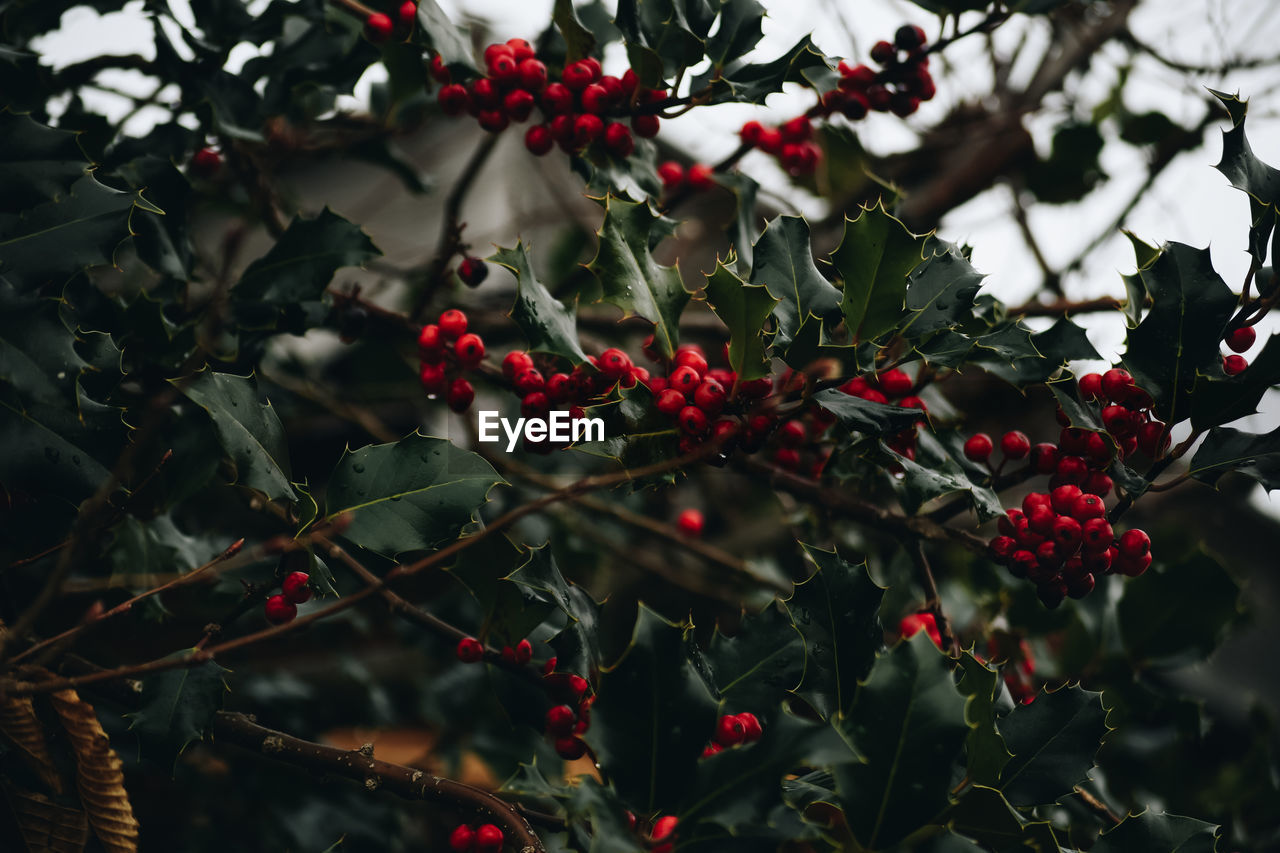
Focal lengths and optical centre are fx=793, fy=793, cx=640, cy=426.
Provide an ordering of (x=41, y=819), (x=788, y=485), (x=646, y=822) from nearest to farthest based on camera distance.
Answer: (x=646, y=822) < (x=41, y=819) < (x=788, y=485)

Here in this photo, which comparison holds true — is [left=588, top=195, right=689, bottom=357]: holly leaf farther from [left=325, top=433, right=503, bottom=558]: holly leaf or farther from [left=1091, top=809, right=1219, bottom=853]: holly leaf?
[left=1091, top=809, right=1219, bottom=853]: holly leaf

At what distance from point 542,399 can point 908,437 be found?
0.46m

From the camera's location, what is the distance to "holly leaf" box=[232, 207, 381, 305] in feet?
3.77

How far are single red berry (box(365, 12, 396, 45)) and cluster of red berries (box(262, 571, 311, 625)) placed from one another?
31.8 inches

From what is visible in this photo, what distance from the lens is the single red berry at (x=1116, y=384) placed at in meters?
0.90

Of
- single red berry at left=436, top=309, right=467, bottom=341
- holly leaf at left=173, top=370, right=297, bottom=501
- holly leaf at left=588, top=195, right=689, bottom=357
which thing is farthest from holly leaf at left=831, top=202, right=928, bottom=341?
holly leaf at left=173, top=370, right=297, bottom=501

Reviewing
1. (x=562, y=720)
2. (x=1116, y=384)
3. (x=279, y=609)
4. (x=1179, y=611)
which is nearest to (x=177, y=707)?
(x=279, y=609)

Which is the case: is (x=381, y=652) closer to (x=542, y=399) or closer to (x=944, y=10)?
(x=542, y=399)

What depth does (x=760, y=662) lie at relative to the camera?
2.79 feet

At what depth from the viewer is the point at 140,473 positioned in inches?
44.2

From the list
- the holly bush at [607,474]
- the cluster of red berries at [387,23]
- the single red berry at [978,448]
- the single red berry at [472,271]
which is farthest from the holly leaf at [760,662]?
the cluster of red berries at [387,23]

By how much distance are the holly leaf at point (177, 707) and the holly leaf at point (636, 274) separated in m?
0.62

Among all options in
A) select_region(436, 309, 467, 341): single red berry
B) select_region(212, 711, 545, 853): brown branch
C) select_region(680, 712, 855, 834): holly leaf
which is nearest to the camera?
select_region(680, 712, 855, 834): holly leaf

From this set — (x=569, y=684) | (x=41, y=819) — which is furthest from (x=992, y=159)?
(x=41, y=819)
